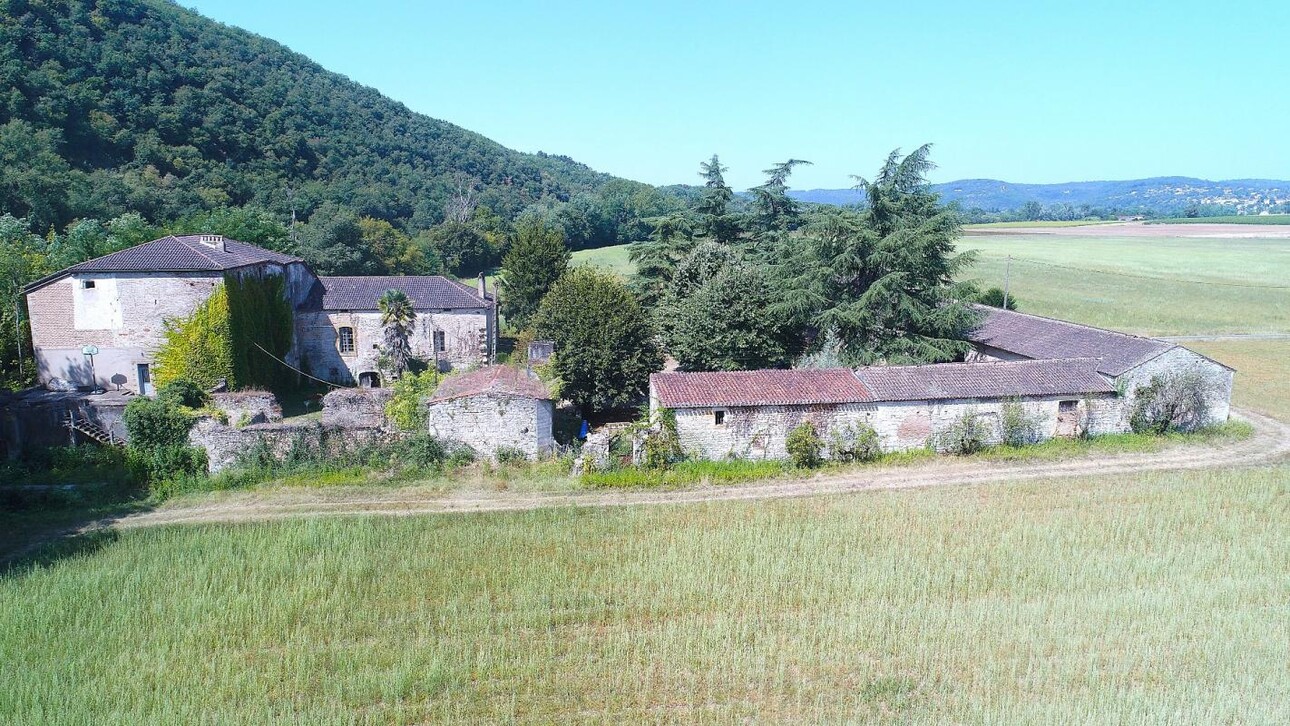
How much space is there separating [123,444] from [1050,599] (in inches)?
998

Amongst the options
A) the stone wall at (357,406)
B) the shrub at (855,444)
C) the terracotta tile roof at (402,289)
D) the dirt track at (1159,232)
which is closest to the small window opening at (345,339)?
the terracotta tile roof at (402,289)

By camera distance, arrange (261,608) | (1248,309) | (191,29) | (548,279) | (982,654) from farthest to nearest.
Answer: (191,29), (1248,309), (548,279), (261,608), (982,654)

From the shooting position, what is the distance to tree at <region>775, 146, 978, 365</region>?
28641 millimetres

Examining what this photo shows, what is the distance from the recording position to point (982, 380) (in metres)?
23.8

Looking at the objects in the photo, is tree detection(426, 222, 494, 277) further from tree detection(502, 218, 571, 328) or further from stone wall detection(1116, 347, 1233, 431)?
stone wall detection(1116, 347, 1233, 431)

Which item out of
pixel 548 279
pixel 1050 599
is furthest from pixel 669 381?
pixel 548 279

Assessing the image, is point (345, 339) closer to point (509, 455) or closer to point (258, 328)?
point (258, 328)

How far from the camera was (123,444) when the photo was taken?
23.1m

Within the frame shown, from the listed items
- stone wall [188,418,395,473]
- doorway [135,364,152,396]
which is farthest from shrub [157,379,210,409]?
doorway [135,364,152,396]

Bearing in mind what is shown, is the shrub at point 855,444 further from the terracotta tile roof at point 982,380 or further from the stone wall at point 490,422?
the stone wall at point 490,422

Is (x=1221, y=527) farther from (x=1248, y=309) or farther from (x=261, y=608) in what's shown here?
(x=1248, y=309)

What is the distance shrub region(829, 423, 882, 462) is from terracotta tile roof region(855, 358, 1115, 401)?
3.73 feet

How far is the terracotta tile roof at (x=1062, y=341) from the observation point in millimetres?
25109

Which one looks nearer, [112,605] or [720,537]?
[112,605]
